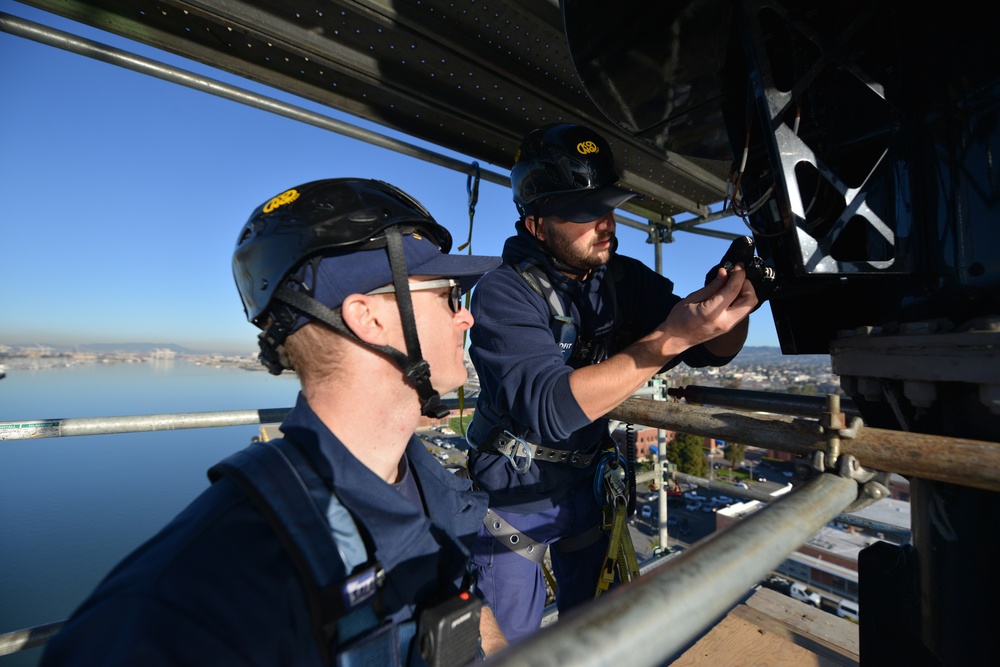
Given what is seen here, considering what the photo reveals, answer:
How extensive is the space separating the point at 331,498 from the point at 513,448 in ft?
5.08

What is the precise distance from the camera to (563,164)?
280 centimetres

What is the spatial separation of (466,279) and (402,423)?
2.48 ft

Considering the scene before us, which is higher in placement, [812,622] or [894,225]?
[894,225]

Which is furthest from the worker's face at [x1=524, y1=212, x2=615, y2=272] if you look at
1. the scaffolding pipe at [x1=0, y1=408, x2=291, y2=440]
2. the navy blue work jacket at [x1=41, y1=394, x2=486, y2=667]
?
the scaffolding pipe at [x1=0, y1=408, x2=291, y2=440]

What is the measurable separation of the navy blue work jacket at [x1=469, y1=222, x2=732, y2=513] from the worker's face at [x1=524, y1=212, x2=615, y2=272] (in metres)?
0.11

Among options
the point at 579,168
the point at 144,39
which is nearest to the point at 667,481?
the point at 579,168

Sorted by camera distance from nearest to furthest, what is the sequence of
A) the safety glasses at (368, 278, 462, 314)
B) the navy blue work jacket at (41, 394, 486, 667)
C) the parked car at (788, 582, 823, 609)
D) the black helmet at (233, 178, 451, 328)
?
the navy blue work jacket at (41, 394, 486, 667) < the black helmet at (233, 178, 451, 328) < the safety glasses at (368, 278, 462, 314) < the parked car at (788, 582, 823, 609)

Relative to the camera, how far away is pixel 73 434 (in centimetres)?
302

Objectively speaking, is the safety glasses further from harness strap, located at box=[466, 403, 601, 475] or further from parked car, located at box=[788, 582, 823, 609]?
parked car, located at box=[788, 582, 823, 609]

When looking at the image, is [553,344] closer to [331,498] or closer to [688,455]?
[331,498]

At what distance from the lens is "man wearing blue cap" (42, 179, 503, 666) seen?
3.26 ft

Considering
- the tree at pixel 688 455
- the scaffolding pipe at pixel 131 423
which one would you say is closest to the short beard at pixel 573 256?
the scaffolding pipe at pixel 131 423

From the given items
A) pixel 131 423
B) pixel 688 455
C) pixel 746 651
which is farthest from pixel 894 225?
pixel 688 455

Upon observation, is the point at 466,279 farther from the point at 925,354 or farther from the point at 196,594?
the point at 925,354
